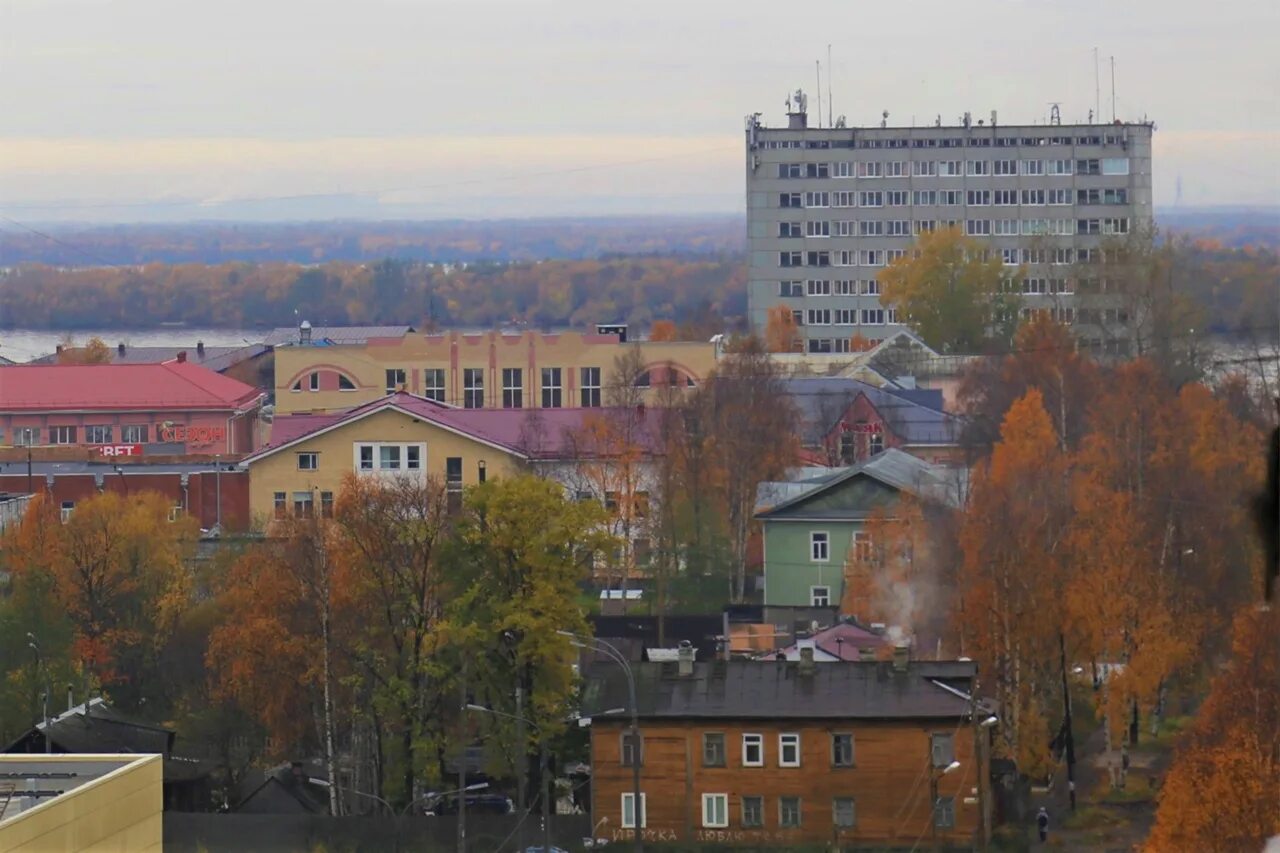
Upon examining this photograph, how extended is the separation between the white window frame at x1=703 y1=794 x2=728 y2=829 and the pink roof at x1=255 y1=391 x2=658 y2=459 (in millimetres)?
5634

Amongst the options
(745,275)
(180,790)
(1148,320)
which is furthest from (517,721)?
(745,275)

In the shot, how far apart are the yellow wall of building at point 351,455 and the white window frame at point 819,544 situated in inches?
102

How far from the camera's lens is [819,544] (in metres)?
11.9

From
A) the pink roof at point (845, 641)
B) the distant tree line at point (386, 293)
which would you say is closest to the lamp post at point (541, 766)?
the pink roof at point (845, 641)

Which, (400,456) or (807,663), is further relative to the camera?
(400,456)

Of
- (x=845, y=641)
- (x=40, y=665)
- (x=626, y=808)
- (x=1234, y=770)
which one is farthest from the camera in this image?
(x=845, y=641)

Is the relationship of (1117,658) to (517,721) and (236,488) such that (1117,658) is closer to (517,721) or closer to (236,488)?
(517,721)

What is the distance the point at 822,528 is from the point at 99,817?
7.45 meters

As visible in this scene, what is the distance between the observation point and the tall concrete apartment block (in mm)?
27516

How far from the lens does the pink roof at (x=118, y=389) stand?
17766 mm

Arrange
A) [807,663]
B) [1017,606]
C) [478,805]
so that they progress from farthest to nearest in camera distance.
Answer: [1017,606] < [807,663] < [478,805]

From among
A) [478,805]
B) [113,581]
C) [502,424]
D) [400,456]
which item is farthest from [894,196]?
[478,805]

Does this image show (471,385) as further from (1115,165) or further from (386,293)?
(1115,165)

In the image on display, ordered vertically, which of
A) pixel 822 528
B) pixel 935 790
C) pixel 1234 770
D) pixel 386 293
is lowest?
pixel 935 790
